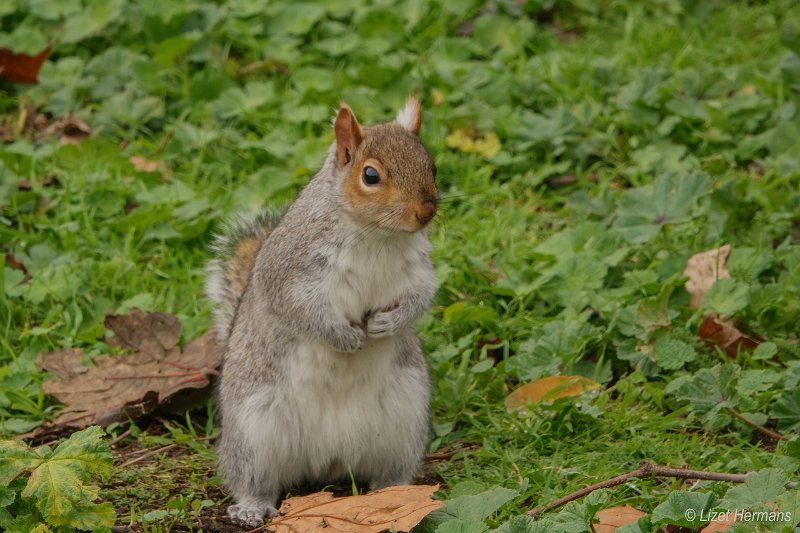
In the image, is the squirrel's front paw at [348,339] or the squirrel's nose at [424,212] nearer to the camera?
the squirrel's nose at [424,212]

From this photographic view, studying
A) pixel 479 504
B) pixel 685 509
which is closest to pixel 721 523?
pixel 685 509

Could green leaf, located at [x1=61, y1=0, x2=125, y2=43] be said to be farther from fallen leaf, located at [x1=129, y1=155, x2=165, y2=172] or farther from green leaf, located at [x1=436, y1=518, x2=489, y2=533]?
green leaf, located at [x1=436, y1=518, x2=489, y2=533]

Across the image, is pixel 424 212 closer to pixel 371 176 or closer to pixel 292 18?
pixel 371 176

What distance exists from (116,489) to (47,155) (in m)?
1.72

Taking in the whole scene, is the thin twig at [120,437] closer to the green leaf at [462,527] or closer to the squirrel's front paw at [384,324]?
the squirrel's front paw at [384,324]

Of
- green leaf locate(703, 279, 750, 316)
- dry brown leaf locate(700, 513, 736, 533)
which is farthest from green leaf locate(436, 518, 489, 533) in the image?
green leaf locate(703, 279, 750, 316)

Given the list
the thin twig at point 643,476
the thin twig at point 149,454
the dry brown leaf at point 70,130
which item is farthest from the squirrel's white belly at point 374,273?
the dry brown leaf at point 70,130

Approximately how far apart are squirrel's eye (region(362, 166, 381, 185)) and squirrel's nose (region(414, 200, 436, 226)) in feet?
0.39

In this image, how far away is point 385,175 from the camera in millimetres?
2717

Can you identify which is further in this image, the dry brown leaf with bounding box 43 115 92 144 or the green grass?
the dry brown leaf with bounding box 43 115 92 144

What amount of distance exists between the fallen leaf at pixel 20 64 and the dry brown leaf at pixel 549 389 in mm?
2446

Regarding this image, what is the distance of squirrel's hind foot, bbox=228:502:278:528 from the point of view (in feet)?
9.26

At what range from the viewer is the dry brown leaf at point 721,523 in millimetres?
2367

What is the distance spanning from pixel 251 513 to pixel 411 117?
96 centimetres
